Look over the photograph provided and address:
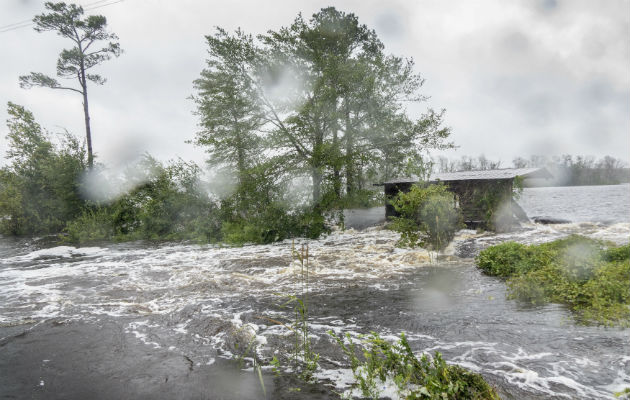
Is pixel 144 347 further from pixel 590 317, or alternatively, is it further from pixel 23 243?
pixel 23 243

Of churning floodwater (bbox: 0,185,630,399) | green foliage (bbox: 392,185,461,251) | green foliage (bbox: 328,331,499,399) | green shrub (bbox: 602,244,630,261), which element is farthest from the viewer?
green foliage (bbox: 392,185,461,251)

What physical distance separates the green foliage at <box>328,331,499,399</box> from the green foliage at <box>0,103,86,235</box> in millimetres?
26838

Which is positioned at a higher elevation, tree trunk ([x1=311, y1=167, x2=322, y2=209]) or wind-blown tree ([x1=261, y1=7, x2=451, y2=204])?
wind-blown tree ([x1=261, y1=7, x2=451, y2=204])

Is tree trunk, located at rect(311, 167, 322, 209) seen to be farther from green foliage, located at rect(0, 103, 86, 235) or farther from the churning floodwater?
green foliage, located at rect(0, 103, 86, 235)

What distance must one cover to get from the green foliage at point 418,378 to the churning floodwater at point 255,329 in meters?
0.44

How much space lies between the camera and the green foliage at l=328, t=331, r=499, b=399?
355 centimetres

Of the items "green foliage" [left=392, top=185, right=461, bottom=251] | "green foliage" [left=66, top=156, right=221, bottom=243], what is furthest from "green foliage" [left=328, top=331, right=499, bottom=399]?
"green foliage" [left=66, top=156, right=221, bottom=243]

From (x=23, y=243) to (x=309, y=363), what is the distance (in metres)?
24.4

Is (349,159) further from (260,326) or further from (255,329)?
(255,329)

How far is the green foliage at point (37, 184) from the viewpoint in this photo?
24188 millimetres

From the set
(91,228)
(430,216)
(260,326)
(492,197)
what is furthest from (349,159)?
(91,228)

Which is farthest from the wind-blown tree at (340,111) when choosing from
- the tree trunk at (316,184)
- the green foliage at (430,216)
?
the green foliage at (430,216)

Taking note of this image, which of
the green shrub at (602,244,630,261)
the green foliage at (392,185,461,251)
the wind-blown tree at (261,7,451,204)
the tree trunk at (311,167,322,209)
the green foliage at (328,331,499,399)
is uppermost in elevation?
the wind-blown tree at (261,7,451,204)

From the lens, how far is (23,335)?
6.47 meters
